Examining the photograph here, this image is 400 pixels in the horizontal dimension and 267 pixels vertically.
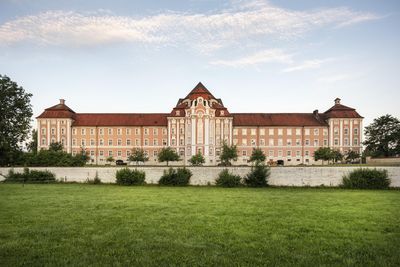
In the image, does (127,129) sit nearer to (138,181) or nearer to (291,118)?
(291,118)

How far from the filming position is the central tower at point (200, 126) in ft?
217

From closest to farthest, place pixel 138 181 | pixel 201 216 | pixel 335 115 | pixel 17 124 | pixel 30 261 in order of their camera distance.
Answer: pixel 30 261 → pixel 201 216 → pixel 138 181 → pixel 17 124 → pixel 335 115

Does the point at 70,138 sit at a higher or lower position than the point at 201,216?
higher

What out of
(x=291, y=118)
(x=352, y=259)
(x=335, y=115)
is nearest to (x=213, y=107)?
(x=291, y=118)

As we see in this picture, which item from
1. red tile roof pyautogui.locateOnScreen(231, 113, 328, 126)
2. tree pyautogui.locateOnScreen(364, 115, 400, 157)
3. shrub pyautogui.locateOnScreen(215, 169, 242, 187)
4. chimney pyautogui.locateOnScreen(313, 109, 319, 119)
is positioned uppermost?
chimney pyautogui.locateOnScreen(313, 109, 319, 119)

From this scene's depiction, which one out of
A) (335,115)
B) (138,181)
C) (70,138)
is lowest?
(138,181)

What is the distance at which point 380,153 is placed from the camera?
235ft

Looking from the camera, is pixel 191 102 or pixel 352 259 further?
pixel 191 102

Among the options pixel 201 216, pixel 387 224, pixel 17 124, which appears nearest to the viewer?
pixel 387 224

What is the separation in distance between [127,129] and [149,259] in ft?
231

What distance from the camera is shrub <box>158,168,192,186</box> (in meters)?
29.1

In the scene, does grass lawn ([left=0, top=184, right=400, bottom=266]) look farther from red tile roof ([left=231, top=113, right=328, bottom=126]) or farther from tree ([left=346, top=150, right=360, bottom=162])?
red tile roof ([left=231, top=113, right=328, bottom=126])

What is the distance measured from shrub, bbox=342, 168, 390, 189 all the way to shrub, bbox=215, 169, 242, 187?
886cm

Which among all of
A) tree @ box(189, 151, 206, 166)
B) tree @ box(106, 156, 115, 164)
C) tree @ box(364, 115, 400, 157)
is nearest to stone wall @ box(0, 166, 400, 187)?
tree @ box(189, 151, 206, 166)
